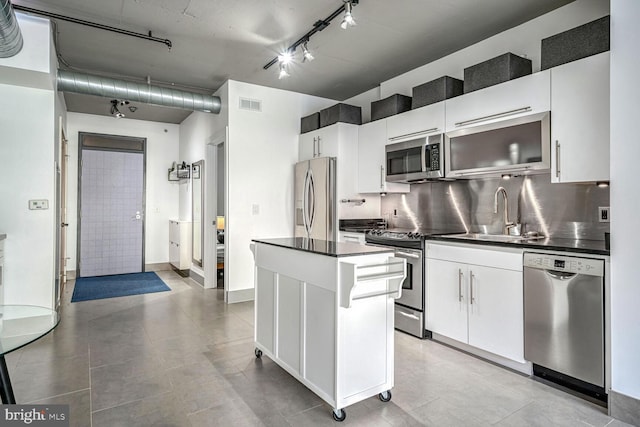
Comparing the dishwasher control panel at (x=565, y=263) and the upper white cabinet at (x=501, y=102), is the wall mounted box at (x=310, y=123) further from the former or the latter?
the dishwasher control panel at (x=565, y=263)

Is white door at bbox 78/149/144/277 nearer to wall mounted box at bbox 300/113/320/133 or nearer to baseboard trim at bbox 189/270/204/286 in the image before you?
baseboard trim at bbox 189/270/204/286

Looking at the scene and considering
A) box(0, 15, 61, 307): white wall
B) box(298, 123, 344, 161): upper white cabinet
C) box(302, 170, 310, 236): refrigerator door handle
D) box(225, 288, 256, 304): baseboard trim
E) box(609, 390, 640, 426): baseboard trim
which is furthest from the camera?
box(302, 170, 310, 236): refrigerator door handle

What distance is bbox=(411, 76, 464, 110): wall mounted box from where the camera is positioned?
356 centimetres

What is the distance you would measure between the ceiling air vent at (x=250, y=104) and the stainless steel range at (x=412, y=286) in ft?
9.08

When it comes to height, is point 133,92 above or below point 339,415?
above

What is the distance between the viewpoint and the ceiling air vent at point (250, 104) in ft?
16.6

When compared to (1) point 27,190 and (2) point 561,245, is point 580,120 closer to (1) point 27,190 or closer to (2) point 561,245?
(2) point 561,245

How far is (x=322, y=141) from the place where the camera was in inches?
194

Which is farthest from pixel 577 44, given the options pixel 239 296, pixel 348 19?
pixel 239 296

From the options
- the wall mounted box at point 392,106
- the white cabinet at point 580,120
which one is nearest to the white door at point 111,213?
the wall mounted box at point 392,106

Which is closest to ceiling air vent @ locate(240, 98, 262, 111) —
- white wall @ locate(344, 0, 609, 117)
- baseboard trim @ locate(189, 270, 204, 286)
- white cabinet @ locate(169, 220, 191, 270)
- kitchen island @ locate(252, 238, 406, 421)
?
white wall @ locate(344, 0, 609, 117)

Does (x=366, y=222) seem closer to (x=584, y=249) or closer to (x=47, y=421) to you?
(x=584, y=249)

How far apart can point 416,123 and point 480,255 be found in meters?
1.59

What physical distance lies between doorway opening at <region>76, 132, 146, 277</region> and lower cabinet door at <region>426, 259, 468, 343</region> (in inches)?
234
